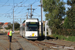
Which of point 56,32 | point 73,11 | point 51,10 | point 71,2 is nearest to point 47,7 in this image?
point 51,10

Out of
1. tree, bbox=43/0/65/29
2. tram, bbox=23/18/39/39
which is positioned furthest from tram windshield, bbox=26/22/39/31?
tree, bbox=43/0/65/29

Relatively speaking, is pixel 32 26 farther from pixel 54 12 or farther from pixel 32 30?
pixel 54 12

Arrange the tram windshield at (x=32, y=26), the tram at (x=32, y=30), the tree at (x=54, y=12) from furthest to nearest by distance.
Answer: the tree at (x=54, y=12) → the tram windshield at (x=32, y=26) → the tram at (x=32, y=30)

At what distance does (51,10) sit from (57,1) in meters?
2.73

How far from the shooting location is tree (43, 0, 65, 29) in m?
37.3

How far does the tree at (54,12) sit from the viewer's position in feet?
122

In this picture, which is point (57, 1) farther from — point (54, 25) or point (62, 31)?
point (62, 31)

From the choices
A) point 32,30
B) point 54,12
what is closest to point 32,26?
point 32,30

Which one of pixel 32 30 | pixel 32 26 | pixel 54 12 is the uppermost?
pixel 54 12

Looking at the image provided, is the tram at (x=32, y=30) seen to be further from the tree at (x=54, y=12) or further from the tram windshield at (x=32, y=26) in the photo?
the tree at (x=54, y=12)

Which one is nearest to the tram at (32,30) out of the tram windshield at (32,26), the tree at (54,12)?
the tram windshield at (32,26)

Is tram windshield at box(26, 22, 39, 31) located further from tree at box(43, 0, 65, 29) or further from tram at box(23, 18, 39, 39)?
tree at box(43, 0, 65, 29)

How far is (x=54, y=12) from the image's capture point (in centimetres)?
3716

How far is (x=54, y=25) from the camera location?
3766 centimetres
